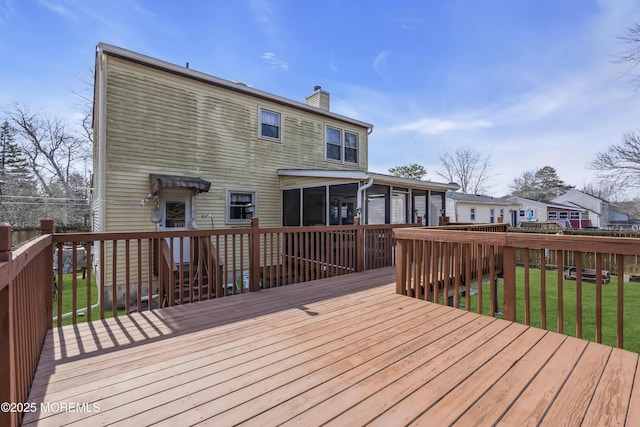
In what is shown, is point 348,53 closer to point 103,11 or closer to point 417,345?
point 103,11

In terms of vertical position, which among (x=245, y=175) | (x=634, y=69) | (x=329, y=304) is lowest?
(x=329, y=304)

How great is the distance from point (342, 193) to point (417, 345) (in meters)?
5.66

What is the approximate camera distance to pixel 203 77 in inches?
309

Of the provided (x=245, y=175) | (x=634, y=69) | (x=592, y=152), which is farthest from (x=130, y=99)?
(x=592, y=152)

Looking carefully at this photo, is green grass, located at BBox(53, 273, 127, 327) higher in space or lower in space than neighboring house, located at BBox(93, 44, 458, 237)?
lower

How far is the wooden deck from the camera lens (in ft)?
5.24

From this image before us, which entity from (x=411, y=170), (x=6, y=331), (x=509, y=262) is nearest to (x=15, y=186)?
(x=6, y=331)

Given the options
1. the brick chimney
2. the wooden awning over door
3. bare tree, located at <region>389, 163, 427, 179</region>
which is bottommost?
the wooden awning over door

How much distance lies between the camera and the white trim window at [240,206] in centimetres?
848

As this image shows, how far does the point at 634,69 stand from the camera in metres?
11.8

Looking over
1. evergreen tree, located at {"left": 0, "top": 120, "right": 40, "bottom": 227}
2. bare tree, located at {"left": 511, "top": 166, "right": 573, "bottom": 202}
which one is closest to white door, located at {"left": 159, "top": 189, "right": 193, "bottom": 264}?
evergreen tree, located at {"left": 0, "top": 120, "right": 40, "bottom": 227}

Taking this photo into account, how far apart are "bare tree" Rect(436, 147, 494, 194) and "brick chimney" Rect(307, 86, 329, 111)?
85.5 ft

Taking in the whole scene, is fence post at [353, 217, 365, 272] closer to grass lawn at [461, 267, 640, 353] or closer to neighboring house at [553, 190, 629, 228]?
grass lawn at [461, 267, 640, 353]

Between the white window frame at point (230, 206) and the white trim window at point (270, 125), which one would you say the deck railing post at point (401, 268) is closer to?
the white window frame at point (230, 206)
